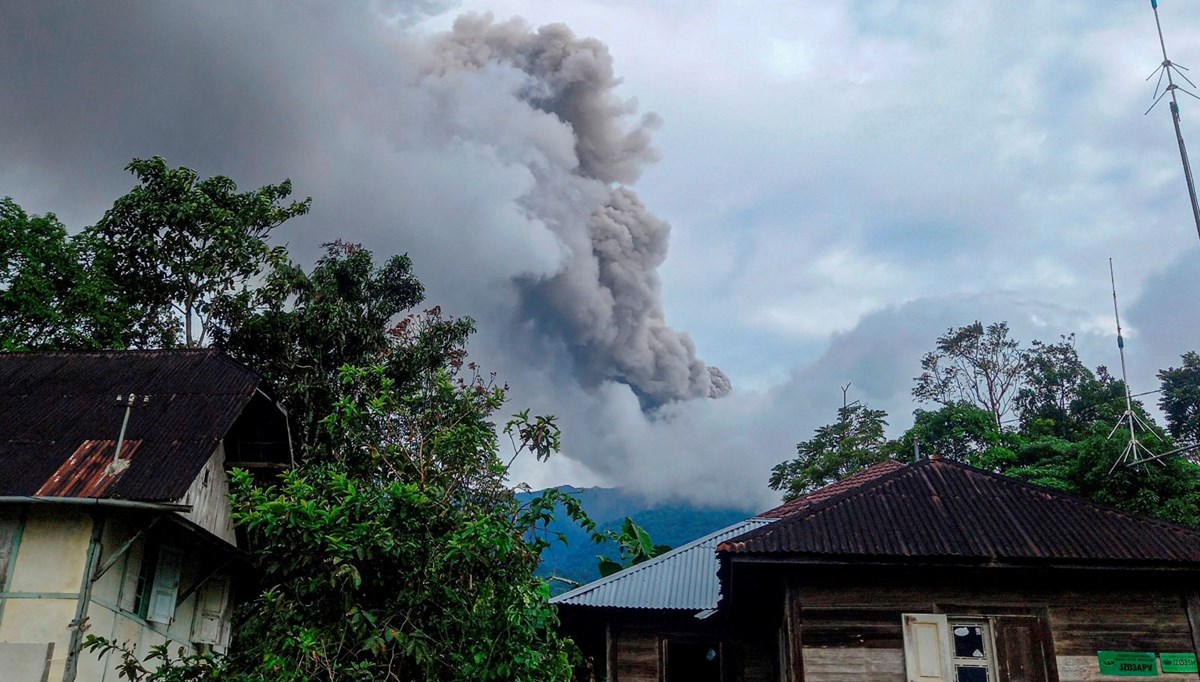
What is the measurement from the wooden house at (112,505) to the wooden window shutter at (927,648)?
31.3 feet

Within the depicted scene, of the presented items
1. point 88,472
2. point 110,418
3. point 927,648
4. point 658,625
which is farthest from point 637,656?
point 110,418

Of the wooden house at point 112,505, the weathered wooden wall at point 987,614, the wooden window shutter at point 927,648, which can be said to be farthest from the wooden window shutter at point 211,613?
the wooden window shutter at point 927,648

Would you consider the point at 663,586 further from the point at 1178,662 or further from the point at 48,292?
the point at 48,292

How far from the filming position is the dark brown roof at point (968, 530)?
9.81 metres

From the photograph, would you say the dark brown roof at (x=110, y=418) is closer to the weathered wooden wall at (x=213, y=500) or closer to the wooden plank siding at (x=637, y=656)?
the weathered wooden wall at (x=213, y=500)

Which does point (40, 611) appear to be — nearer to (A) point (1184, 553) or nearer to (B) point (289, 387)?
(B) point (289, 387)

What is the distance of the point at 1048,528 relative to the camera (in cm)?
1038

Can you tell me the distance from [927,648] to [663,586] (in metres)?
6.89

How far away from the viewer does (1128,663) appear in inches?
391

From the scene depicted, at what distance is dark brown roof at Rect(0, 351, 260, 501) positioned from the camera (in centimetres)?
1117

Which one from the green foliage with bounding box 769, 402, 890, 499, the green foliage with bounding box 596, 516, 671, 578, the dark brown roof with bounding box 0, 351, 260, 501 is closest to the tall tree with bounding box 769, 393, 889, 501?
the green foliage with bounding box 769, 402, 890, 499

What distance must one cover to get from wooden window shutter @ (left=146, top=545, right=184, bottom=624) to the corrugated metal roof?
20.4 ft

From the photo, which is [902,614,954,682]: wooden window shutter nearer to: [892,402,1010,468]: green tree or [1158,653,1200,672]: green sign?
[1158,653,1200,672]: green sign

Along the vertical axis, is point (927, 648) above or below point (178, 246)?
below
